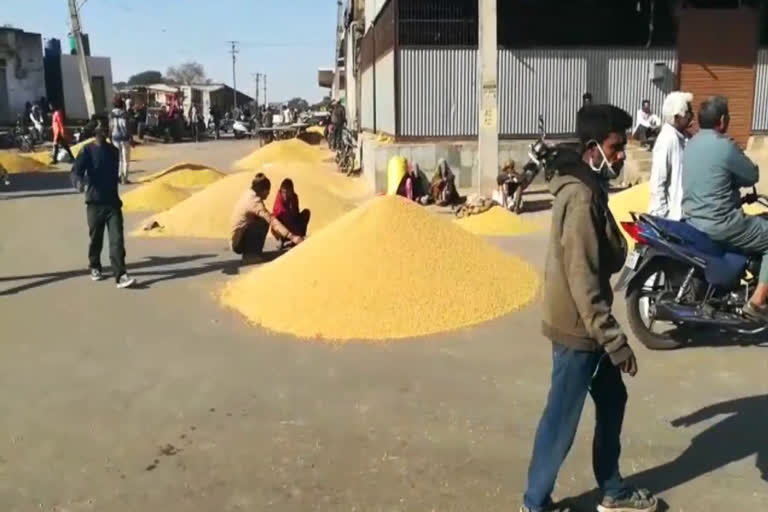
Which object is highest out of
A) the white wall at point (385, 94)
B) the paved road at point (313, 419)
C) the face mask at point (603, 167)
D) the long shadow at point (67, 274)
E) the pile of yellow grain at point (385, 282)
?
the white wall at point (385, 94)

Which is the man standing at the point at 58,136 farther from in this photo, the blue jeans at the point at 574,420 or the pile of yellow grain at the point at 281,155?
the blue jeans at the point at 574,420

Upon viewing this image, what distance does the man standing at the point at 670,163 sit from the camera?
6402 mm

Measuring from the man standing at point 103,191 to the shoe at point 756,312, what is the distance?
6.29 meters

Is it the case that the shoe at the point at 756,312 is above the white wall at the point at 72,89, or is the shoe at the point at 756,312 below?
below

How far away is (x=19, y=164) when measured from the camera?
83.6 feet

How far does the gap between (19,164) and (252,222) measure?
18864mm

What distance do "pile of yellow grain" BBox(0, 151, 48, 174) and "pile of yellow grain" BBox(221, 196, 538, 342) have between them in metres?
19.9

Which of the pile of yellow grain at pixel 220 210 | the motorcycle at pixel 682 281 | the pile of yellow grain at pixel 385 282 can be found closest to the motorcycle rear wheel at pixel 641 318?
the motorcycle at pixel 682 281

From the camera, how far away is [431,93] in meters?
16.2

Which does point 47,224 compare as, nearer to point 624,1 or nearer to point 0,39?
point 624,1

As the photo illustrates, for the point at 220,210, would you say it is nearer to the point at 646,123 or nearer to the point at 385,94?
the point at 385,94

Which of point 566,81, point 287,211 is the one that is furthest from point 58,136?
point 287,211

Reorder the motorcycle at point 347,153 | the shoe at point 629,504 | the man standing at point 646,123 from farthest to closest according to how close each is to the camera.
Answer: the motorcycle at point 347,153, the man standing at point 646,123, the shoe at point 629,504

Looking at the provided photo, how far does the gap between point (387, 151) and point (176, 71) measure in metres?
106
